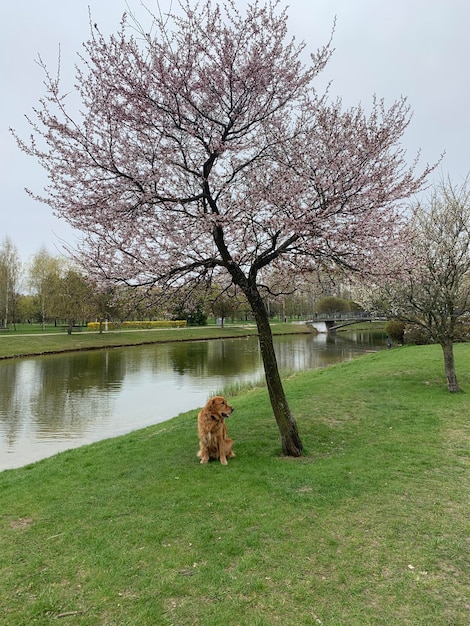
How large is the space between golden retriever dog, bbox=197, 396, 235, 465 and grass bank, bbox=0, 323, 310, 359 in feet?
106

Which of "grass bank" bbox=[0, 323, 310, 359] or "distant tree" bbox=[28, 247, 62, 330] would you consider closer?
"grass bank" bbox=[0, 323, 310, 359]

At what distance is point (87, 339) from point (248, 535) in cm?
4359

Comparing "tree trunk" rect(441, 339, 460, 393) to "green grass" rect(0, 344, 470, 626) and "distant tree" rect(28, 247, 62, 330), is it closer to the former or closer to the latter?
"green grass" rect(0, 344, 470, 626)

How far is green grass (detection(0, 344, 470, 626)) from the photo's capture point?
11.2ft

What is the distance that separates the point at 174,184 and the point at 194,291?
6.81 ft

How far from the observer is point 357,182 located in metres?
6.62

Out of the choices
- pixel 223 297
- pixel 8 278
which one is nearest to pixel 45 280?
pixel 8 278

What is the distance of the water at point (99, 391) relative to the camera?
12.8m

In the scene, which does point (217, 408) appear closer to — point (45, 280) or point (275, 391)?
point (275, 391)

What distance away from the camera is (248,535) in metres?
4.51

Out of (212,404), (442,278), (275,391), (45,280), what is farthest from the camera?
(45,280)

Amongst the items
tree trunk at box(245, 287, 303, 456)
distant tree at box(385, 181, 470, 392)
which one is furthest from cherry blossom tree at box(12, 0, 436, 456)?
distant tree at box(385, 181, 470, 392)

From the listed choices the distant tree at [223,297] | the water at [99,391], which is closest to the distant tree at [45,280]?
the water at [99,391]

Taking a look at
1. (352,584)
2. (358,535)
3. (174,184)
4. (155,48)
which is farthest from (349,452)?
(155,48)
